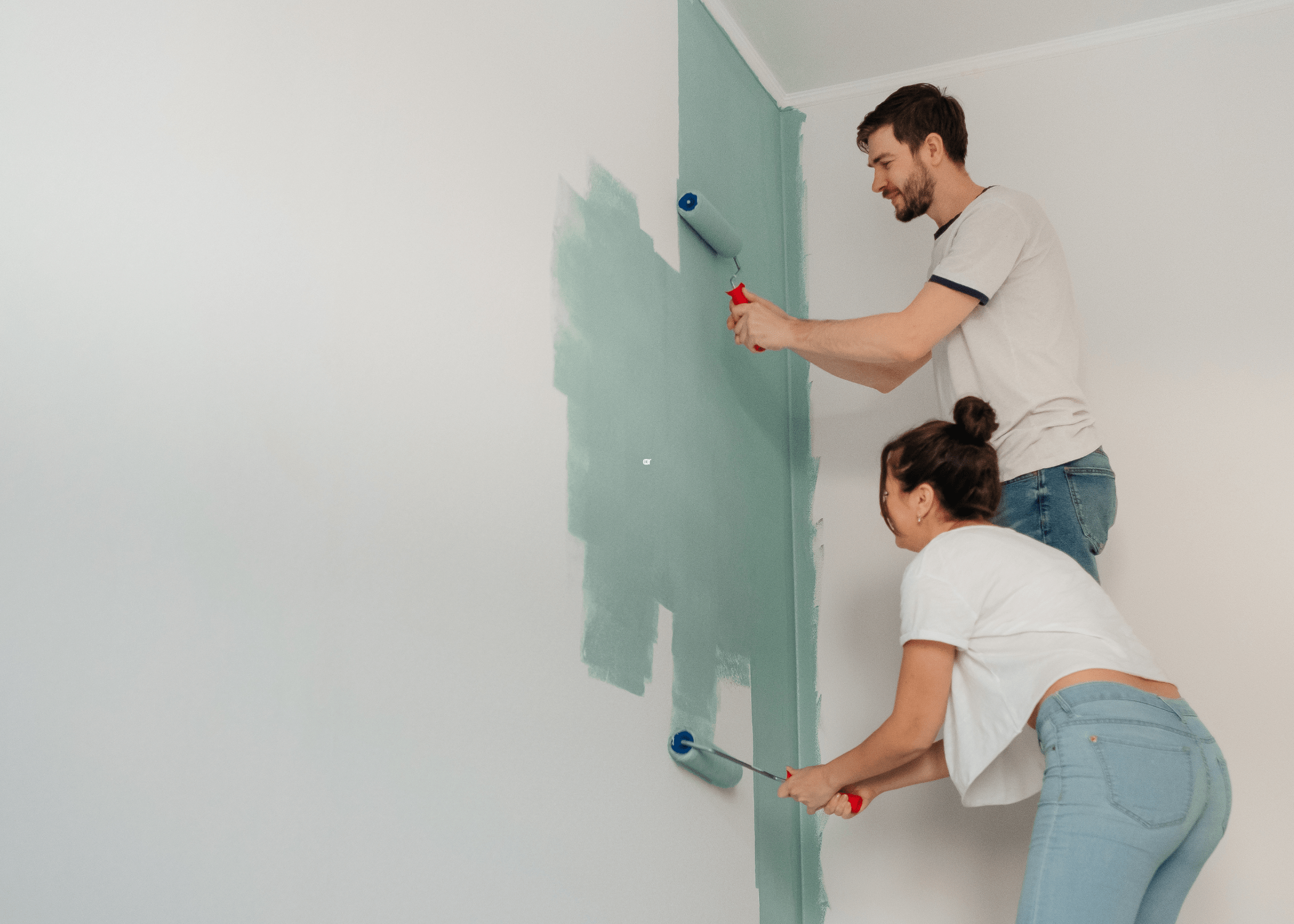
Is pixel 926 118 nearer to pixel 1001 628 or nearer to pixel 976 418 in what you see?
pixel 976 418

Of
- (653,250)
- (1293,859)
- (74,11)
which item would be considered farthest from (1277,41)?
(74,11)

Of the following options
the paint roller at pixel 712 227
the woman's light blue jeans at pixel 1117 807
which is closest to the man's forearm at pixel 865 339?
the paint roller at pixel 712 227

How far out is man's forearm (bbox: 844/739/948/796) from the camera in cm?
165

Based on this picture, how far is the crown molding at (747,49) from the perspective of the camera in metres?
2.31

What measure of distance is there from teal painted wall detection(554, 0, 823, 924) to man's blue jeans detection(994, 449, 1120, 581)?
565 millimetres

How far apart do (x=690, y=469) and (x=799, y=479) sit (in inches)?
25.6

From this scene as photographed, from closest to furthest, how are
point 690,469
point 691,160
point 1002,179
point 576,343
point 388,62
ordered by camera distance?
point 388,62
point 576,343
point 690,469
point 691,160
point 1002,179

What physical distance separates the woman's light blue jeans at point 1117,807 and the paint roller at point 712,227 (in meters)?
0.85

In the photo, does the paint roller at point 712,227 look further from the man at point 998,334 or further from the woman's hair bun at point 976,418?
the woman's hair bun at point 976,418

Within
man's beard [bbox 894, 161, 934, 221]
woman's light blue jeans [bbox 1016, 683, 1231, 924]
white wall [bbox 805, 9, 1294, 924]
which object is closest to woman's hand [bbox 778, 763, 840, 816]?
woman's light blue jeans [bbox 1016, 683, 1231, 924]

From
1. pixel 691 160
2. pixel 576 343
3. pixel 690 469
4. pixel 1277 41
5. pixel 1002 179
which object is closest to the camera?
→ pixel 576 343

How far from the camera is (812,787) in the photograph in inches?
62.0

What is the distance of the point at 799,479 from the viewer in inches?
97.0

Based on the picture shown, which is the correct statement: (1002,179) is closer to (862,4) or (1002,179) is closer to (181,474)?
(862,4)
